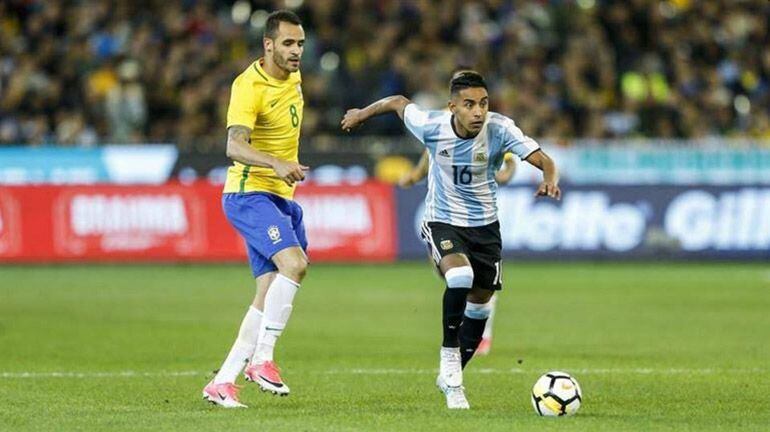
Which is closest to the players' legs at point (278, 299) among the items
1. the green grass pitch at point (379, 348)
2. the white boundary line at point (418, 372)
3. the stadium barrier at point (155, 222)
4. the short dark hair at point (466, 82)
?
the green grass pitch at point (379, 348)

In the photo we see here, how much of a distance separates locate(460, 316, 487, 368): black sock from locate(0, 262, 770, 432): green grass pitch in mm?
360

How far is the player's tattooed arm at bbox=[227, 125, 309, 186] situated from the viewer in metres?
9.12

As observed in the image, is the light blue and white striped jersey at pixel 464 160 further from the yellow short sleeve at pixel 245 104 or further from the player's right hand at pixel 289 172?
the player's right hand at pixel 289 172

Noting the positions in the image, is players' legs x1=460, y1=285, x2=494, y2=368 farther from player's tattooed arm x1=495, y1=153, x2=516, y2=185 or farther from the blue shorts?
player's tattooed arm x1=495, y1=153, x2=516, y2=185

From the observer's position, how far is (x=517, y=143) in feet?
31.9

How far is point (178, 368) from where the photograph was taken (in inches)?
473

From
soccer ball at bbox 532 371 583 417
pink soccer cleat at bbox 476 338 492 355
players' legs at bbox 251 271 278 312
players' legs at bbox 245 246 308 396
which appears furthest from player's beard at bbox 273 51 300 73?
pink soccer cleat at bbox 476 338 492 355

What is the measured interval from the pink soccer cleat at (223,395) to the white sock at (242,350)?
0.04 metres

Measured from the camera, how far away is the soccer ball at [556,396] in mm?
9109

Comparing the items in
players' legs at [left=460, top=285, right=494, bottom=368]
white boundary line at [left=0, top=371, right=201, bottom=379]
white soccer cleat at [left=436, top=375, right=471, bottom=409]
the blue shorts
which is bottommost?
white boundary line at [left=0, top=371, right=201, bottom=379]

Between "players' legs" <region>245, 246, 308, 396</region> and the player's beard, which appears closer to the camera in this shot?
"players' legs" <region>245, 246, 308, 396</region>

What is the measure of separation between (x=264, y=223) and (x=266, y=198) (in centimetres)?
22

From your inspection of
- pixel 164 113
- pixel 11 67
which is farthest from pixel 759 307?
pixel 11 67

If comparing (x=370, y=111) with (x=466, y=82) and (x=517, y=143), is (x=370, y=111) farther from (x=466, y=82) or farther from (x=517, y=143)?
(x=517, y=143)
